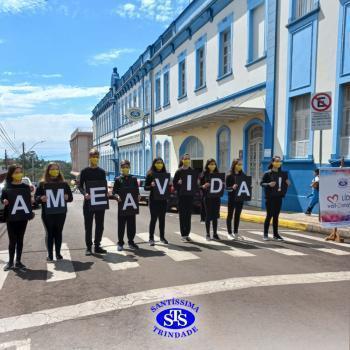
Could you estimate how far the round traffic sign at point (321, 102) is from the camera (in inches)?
358

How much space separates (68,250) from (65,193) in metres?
1.45

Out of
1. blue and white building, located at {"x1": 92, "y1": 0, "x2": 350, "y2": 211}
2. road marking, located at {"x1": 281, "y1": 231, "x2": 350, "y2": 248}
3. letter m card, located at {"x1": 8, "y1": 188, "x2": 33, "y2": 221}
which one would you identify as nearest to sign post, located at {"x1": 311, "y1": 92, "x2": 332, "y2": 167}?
blue and white building, located at {"x1": 92, "y1": 0, "x2": 350, "y2": 211}

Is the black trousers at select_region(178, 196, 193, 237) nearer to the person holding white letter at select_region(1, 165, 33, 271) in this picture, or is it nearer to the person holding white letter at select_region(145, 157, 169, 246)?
the person holding white letter at select_region(145, 157, 169, 246)

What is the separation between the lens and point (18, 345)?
333 cm

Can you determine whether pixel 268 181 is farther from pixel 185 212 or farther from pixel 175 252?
pixel 175 252

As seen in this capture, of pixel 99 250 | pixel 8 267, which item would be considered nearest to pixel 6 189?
pixel 8 267

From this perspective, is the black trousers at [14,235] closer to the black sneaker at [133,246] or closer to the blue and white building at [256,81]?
the black sneaker at [133,246]

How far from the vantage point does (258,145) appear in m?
15.7

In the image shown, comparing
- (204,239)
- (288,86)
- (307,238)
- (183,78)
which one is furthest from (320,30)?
(183,78)

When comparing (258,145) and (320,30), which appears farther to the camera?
(258,145)

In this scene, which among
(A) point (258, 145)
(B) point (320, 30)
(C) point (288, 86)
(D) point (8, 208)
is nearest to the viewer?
(D) point (8, 208)

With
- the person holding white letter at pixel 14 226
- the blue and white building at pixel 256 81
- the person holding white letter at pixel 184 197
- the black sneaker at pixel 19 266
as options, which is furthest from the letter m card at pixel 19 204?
the blue and white building at pixel 256 81

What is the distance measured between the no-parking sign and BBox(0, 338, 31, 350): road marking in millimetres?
8273

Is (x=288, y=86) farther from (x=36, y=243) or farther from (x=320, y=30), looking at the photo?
(x=36, y=243)
